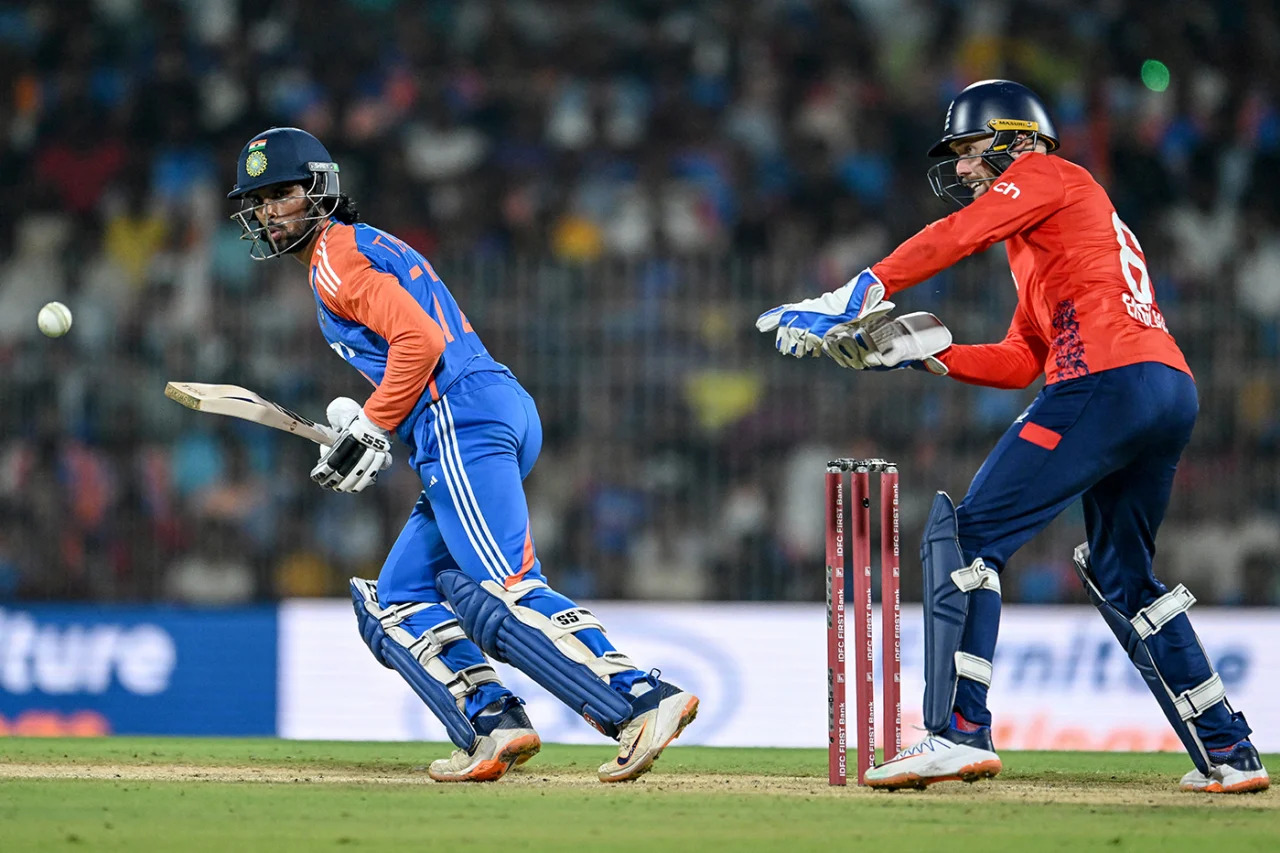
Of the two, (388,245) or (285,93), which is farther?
(285,93)

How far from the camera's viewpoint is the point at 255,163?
5.09 metres

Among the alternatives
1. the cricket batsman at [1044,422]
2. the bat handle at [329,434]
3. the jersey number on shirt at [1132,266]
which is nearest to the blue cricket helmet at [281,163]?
the bat handle at [329,434]

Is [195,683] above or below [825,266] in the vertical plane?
below

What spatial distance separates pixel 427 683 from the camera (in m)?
4.85

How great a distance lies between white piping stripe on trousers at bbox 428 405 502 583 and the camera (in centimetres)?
461

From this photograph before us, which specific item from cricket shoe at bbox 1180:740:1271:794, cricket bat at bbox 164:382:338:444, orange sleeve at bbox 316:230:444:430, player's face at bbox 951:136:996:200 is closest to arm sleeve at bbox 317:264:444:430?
orange sleeve at bbox 316:230:444:430

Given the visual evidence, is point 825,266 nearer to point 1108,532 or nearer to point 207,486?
point 207,486

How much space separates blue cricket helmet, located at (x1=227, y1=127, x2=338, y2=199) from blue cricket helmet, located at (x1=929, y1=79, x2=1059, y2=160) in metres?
1.89

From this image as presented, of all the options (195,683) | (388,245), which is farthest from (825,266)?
(388,245)

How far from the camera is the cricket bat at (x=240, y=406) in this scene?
5.05m

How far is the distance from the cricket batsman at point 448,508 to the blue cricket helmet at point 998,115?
1.52 m

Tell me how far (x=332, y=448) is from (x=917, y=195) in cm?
612

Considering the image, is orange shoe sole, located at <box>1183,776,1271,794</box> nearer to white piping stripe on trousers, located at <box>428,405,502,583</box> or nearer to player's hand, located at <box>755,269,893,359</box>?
player's hand, located at <box>755,269,893,359</box>

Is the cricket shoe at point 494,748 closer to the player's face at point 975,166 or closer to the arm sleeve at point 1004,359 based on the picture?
the arm sleeve at point 1004,359
